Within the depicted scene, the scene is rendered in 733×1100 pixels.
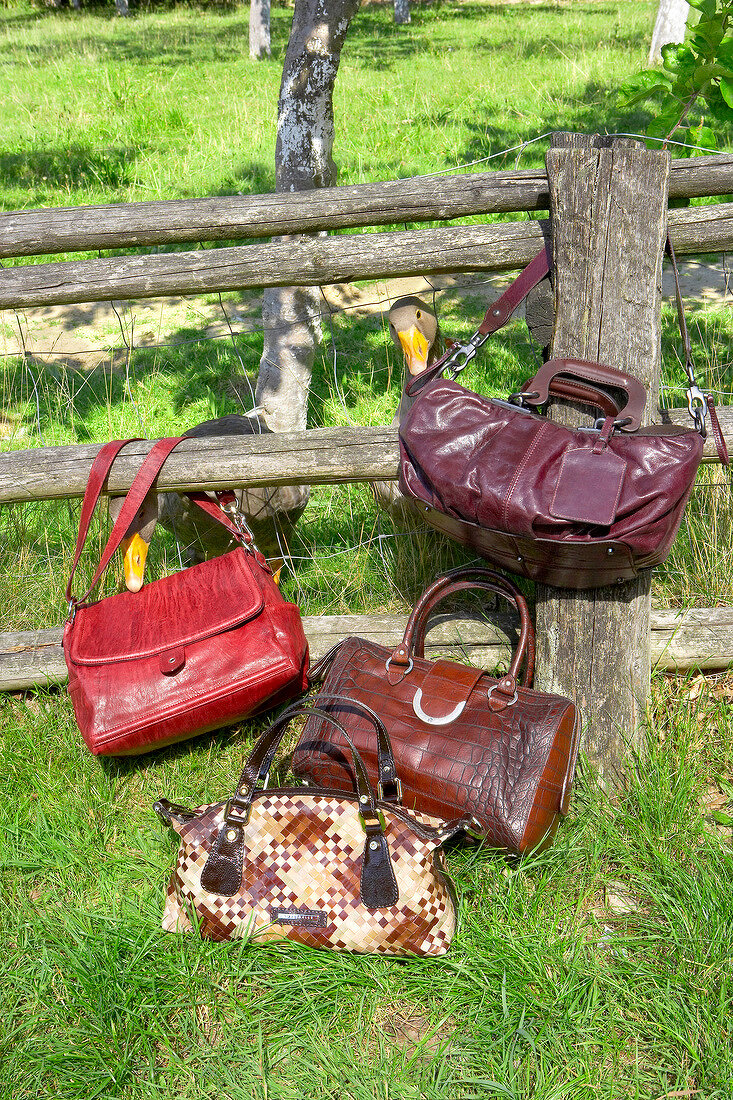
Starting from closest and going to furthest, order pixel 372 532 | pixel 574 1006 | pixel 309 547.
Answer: pixel 574 1006, pixel 372 532, pixel 309 547

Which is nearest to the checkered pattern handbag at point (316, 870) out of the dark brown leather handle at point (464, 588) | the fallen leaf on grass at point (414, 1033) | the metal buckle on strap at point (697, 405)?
the fallen leaf on grass at point (414, 1033)

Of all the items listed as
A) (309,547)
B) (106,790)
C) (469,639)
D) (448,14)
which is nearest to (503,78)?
(309,547)

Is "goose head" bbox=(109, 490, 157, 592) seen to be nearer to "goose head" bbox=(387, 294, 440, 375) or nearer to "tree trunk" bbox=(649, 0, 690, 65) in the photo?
"goose head" bbox=(387, 294, 440, 375)

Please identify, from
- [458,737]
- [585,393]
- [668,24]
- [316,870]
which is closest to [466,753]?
[458,737]

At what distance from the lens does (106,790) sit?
2.46 metres

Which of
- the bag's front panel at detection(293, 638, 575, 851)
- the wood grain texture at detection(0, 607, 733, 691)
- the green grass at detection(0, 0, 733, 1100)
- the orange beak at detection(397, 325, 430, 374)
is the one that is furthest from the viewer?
the orange beak at detection(397, 325, 430, 374)

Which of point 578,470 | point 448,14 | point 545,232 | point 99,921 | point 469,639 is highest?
point 448,14

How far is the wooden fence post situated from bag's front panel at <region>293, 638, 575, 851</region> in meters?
0.22

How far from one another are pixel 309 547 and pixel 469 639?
3.66 ft

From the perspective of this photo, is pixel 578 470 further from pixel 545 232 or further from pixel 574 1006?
pixel 574 1006

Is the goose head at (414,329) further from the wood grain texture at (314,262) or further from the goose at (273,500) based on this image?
the wood grain texture at (314,262)

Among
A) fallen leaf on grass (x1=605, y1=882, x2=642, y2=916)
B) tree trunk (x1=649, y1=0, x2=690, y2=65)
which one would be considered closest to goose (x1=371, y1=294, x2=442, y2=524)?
fallen leaf on grass (x1=605, y1=882, x2=642, y2=916)

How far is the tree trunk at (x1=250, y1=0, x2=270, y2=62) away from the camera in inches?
Result: 546

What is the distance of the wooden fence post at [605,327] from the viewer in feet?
6.67
